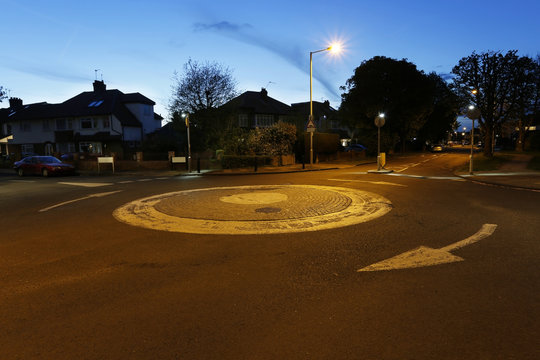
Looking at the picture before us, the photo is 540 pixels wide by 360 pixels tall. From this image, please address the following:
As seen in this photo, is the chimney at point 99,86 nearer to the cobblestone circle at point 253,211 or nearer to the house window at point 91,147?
the house window at point 91,147

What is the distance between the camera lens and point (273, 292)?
3.80 m

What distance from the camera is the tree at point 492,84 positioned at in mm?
29703

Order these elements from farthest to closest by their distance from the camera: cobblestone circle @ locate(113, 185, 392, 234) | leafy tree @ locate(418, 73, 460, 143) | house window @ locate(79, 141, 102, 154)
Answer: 1. leafy tree @ locate(418, 73, 460, 143)
2. house window @ locate(79, 141, 102, 154)
3. cobblestone circle @ locate(113, 185, 392, 234)

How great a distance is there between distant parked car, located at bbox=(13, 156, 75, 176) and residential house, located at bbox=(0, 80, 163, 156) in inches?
718

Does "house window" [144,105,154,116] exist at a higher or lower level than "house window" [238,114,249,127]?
higher

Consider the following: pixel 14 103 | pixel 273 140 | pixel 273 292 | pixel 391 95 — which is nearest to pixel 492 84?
pixel 391 95

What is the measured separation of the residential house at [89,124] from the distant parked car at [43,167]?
18.2 m

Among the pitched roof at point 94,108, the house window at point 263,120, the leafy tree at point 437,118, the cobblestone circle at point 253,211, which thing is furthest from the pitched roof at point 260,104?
the cobblestone circle at point 253,211

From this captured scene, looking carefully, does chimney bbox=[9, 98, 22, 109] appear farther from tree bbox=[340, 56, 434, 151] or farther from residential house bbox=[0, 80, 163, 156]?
tree bbox=[340, 56, 434, 151]

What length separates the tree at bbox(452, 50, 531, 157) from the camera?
97.5 feet

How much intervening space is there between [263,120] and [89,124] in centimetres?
2449

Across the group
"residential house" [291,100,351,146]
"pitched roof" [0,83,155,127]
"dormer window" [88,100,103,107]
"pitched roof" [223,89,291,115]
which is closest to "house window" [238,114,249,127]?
"pitched roof" [223,89,291,115]

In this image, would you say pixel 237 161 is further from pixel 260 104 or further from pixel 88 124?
pixel 260 104

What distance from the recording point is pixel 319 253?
5160 millimetres
